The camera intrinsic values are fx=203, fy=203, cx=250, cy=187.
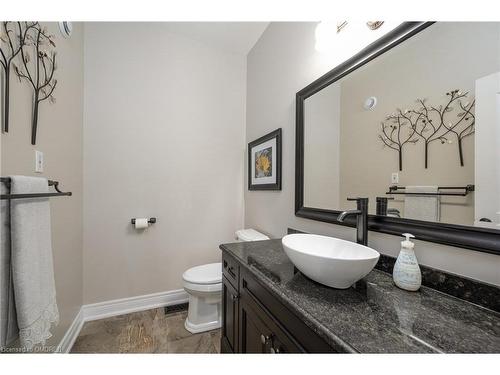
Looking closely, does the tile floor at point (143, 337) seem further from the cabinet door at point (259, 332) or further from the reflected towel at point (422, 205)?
the reflected towel at point (422, 205)

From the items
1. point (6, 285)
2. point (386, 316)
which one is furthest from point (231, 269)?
point (6, 285)

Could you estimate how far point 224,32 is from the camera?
200 cm

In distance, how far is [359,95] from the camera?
108 centimetres

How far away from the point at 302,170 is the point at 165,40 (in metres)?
1.87

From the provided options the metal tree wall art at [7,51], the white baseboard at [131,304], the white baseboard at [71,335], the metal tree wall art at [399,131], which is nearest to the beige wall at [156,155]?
the white baseboard at [131,304]

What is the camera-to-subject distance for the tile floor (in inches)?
57.0

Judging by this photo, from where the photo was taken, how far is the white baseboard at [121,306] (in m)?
1.61

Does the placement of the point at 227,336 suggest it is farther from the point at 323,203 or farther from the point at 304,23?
the point at 304,23

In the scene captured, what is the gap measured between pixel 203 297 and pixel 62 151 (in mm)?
1447

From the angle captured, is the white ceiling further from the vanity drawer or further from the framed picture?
the vanity drawer

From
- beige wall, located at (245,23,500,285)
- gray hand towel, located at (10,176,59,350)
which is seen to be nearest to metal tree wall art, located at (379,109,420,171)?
beige wall, located at (245,23,500,285)

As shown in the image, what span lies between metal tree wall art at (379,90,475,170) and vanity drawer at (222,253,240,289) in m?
0.92
